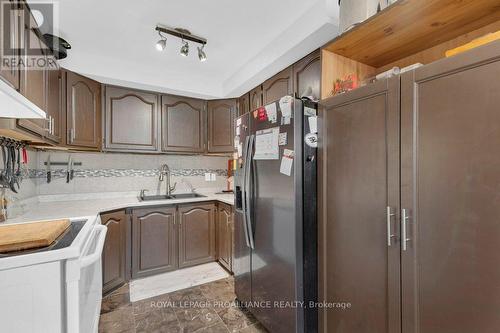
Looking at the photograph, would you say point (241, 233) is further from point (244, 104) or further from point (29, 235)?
point (244, 104)

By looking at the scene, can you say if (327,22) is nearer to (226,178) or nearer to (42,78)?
(42,78)

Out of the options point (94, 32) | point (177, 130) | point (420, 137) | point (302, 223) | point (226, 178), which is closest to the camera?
point (420, 137)

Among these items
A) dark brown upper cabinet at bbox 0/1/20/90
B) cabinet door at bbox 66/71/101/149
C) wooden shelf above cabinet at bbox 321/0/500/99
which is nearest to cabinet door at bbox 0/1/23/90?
dark brown upper cabinet at bbox 0/1/20/90

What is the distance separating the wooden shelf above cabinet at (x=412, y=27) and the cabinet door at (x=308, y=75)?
0.20m

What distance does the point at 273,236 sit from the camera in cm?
156

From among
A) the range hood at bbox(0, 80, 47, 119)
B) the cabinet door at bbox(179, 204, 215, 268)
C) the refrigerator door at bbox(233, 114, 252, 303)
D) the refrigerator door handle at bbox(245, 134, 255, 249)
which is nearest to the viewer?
the range hood at bbox(0, 80, 47, 119)

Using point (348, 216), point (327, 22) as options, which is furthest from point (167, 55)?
point (348, 216)

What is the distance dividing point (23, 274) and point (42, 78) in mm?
1382

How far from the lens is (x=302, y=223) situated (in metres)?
1.41

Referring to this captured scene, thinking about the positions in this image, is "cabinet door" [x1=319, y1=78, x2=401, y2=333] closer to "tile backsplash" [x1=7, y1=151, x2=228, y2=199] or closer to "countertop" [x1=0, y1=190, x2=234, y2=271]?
"countertop" [x1=0, y1=190, x2=234, y2=271]

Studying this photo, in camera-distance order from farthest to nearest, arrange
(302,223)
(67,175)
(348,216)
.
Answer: (67,175) < (302,223) < (348,216)

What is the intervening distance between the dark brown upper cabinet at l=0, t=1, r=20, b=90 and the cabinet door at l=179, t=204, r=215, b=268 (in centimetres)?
179

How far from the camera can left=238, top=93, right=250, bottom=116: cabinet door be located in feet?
8.96

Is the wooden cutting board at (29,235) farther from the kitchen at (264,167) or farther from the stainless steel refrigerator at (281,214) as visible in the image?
the stainless steel refrigerator at (281,214)
